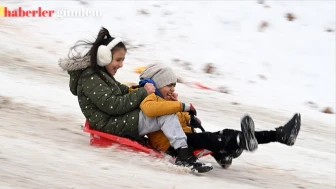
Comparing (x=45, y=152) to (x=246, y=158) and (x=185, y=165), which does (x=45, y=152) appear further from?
(x=246, y=158)

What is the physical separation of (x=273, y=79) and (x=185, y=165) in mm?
6085

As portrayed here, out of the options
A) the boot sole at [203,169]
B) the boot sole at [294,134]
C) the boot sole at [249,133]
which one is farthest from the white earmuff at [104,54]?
the boot sole at [294,134]

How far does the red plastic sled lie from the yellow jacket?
142 millimetres

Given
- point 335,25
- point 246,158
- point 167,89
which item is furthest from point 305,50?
point 167,89

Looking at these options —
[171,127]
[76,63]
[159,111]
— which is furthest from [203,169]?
[76,63]

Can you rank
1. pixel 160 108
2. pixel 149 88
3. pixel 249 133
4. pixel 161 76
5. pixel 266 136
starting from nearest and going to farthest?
pixel 249 133 → pixel 160 108 → pixel 266 136 → pixel 149 88 → pixel 161 76

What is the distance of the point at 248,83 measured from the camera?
1049cm

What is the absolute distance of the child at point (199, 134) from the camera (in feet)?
16.8

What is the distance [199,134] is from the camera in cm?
531

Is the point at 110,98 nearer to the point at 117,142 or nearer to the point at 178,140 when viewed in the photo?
the point at 117,142

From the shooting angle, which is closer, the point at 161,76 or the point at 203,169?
the point at 203,169

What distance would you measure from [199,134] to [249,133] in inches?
18.6

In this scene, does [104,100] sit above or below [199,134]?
above

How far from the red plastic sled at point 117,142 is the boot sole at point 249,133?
21.6 inches
